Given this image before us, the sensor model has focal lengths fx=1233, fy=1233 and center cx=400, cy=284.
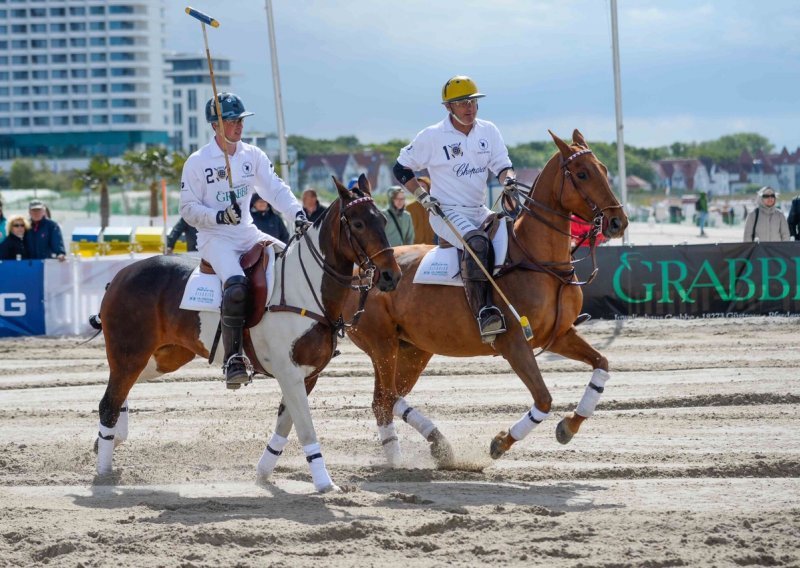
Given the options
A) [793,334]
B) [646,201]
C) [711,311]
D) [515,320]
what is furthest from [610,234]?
[646,201]

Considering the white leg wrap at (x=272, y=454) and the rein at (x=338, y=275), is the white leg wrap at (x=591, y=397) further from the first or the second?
the white leg wrap at (x=272, y=454)

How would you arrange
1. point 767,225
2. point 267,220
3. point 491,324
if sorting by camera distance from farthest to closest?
point 767,225
point 267,220
point 491,324

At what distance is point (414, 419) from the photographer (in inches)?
425

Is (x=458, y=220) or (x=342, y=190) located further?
(x=458, y=220)

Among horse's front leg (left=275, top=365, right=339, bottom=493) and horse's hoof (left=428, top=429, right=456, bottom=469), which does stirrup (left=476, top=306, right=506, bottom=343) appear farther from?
horse's front leg (left=275, top=365, right=339, bottom=493)

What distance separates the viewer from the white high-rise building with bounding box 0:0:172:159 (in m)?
176

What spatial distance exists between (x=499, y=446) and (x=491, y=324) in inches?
39.5

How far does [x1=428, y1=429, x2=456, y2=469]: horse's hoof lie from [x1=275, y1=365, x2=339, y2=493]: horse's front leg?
144cm

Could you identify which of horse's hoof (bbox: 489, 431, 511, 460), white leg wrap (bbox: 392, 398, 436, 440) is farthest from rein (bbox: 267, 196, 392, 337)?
horse's hoof (bbox: 489, 431, 511, 460)

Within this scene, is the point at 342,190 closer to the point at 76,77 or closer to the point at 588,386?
the point at 588,386

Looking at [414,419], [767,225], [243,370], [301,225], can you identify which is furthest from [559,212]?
[767,225]

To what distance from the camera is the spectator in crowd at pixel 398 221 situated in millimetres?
19406

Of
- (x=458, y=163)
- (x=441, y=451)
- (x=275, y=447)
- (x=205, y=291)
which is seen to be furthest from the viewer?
(x=458, y=163)

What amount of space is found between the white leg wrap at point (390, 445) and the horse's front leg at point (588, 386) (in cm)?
140
